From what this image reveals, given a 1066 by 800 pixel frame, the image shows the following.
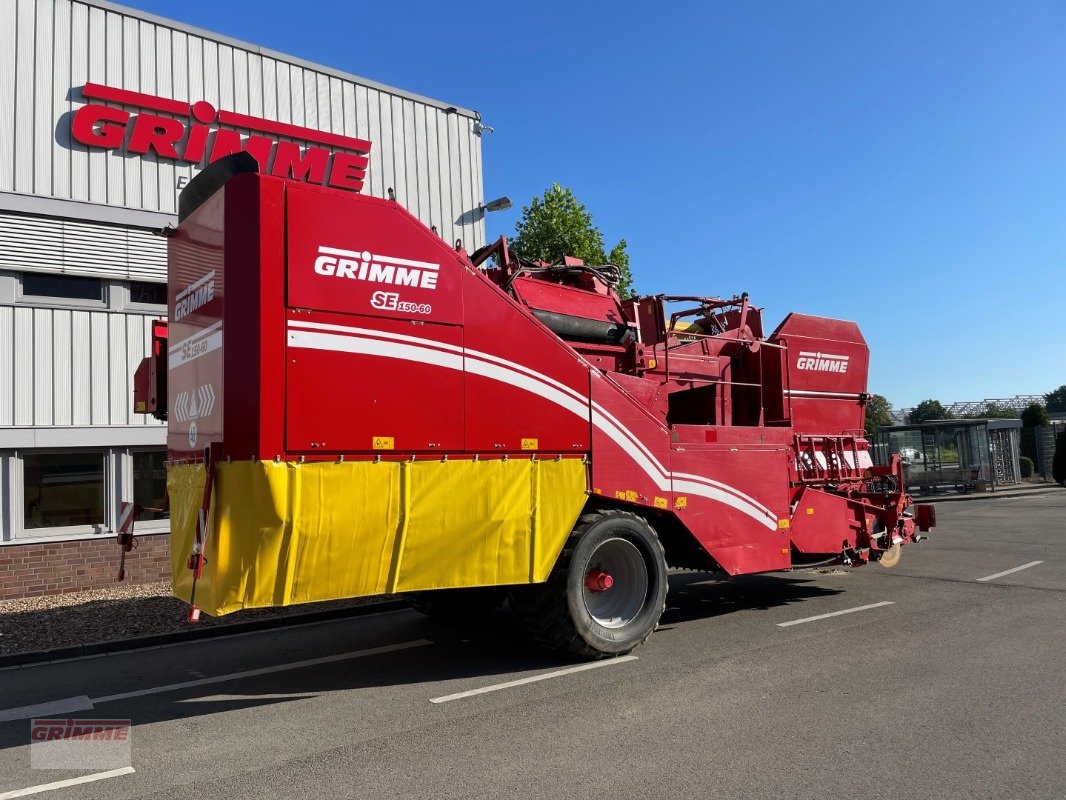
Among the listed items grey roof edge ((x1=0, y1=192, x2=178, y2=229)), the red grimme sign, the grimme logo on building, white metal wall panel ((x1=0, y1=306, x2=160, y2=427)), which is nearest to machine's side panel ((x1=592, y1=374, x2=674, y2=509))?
the grimme logo on building

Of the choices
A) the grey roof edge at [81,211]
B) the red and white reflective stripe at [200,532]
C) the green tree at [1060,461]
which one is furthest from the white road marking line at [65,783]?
the green tree at [1060,461]

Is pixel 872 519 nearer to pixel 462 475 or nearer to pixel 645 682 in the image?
pixel 645 682

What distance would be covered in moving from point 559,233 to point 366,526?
19.0 metres

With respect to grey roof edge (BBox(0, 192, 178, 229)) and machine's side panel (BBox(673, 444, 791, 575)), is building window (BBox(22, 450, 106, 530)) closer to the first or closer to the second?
grey roof edge (BBox(0, 192, 178, 229))

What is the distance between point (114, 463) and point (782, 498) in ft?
29.3

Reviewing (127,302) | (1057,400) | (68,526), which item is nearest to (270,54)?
(127,302)

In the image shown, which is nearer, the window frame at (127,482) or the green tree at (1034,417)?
the window frame at (127,482)

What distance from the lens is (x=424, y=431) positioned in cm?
545

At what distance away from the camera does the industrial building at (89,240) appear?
32.9 ft

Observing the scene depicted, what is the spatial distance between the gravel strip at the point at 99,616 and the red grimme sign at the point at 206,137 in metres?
5.92

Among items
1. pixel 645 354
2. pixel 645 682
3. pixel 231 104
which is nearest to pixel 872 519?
pixel 645 354

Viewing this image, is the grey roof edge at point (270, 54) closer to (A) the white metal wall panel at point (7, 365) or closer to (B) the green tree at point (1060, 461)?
(A) the white metal wall panel at point (7, 365)

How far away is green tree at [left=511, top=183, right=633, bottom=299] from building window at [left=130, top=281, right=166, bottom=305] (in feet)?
41.8

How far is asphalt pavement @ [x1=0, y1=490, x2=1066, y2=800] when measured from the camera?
3.93m
